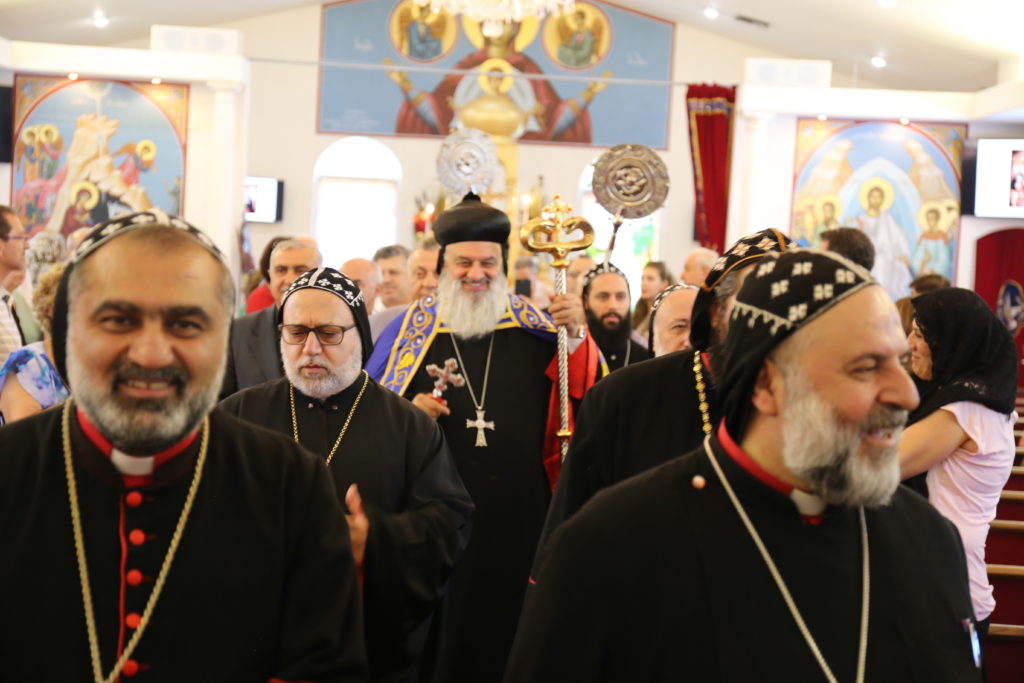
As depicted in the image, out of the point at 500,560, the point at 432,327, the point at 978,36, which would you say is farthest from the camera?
the point at 978,36

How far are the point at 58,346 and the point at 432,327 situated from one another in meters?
2.85

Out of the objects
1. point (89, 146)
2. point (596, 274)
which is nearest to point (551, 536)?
point (596, 274)

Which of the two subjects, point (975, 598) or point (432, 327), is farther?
point (432, 327)

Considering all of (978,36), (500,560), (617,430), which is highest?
(978,36)

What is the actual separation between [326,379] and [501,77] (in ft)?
53.1

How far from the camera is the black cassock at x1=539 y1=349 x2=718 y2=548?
3.05 m

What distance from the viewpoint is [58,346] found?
2129 millimetres

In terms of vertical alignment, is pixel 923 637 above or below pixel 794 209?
below

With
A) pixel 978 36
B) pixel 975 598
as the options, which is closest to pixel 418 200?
pixel 978 36

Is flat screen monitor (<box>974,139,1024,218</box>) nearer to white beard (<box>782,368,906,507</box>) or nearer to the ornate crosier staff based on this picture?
the ornate crosier staff

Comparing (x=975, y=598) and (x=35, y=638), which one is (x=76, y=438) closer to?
(x=35, y=638)

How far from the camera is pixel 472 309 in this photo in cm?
481

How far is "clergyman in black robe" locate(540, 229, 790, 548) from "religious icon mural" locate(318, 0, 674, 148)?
1627 cm

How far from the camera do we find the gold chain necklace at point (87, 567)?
6.63 feet
